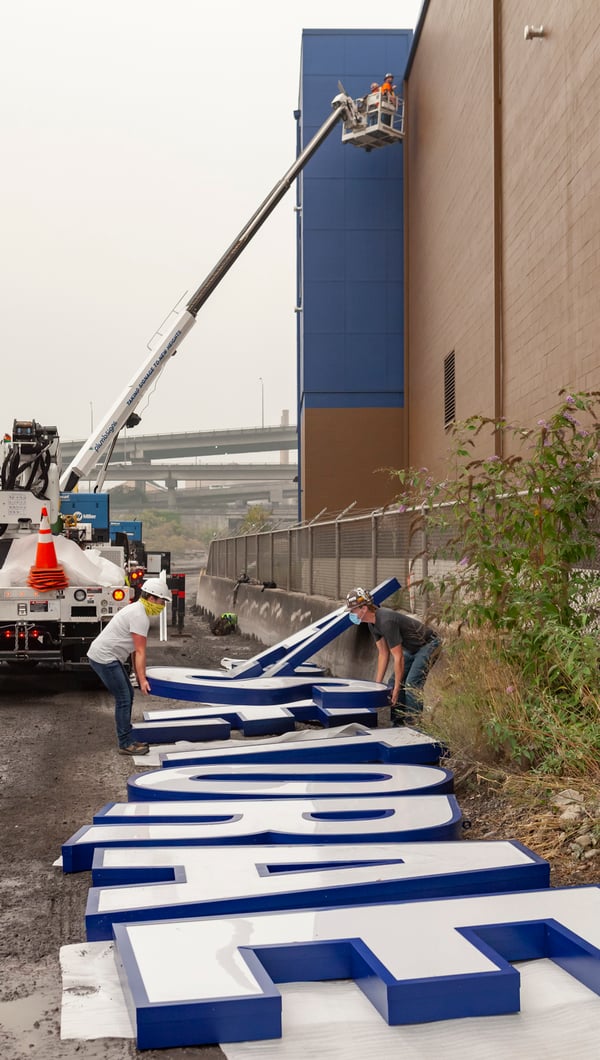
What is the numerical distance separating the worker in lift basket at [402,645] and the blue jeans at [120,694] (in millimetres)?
2428

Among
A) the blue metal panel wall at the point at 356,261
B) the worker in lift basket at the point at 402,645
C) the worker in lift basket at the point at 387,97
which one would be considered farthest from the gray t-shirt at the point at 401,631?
the worker in lift basket at the point at 387,97

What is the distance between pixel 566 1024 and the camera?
Answer: 3.98m

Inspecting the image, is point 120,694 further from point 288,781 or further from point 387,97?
point 387,97

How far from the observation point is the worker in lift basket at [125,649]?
1004cm

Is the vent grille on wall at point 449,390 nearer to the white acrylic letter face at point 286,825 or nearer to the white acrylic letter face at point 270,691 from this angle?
the white acrylic letter face at point 270,691

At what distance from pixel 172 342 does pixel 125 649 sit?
58.5 feet

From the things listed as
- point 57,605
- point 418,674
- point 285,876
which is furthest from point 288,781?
point 57,605

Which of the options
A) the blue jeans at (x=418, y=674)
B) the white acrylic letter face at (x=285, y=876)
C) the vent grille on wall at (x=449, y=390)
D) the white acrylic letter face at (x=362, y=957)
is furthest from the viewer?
the vent grille on wall at (x=449, y=390)

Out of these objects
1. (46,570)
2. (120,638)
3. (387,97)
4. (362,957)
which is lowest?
(362,957)

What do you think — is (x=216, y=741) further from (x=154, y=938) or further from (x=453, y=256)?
(x=453, y=256)

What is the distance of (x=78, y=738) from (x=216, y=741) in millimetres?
1645

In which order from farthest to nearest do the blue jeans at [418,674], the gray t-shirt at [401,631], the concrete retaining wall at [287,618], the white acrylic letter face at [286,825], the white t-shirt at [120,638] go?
1. the concrete retaining wall at [287,618]
2. the gray t-shirt at [401,631]
3. the blue jeans at [418,674]
4. the white t-shirt at [120,638]
5. the white acrylic letter face at [286,825]

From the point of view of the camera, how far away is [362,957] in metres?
4.24

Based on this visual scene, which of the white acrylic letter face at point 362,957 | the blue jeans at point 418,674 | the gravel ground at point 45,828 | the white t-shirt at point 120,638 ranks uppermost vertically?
the white t-shirt at point 120,638
